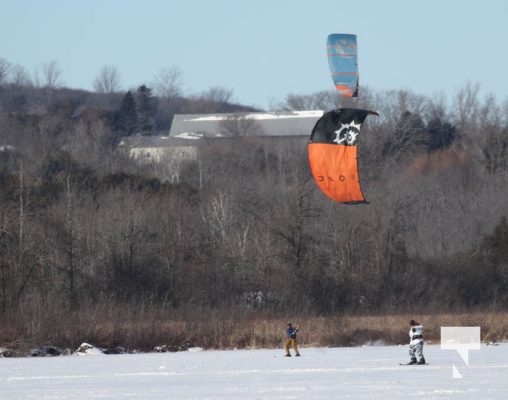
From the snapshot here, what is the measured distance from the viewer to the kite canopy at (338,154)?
18.0 metres

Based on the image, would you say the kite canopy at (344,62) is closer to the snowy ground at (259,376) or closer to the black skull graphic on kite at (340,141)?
the black skull graphic on kite at (340,141)

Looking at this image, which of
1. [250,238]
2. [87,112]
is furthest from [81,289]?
[87,112]

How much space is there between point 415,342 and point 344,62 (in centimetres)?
730

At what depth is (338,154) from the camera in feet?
59.6

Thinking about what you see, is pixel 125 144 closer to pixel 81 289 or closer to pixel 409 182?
pixel 409 182

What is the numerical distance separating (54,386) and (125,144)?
2344 inches

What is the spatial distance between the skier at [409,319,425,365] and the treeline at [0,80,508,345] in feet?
28.9

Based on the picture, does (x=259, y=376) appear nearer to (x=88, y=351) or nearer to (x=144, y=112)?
(x=88, y=351)

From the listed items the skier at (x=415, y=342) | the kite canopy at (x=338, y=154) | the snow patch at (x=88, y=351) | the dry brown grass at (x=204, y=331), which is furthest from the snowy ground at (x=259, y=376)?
the kite canopy at (x=338, y=154)

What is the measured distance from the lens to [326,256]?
145 ft

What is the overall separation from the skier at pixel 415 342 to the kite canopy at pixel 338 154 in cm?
604

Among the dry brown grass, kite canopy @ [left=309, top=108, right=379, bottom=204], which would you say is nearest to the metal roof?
the dry brown grass

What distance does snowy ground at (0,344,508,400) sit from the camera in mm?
19125

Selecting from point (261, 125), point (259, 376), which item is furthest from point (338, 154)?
point (261, 125)
